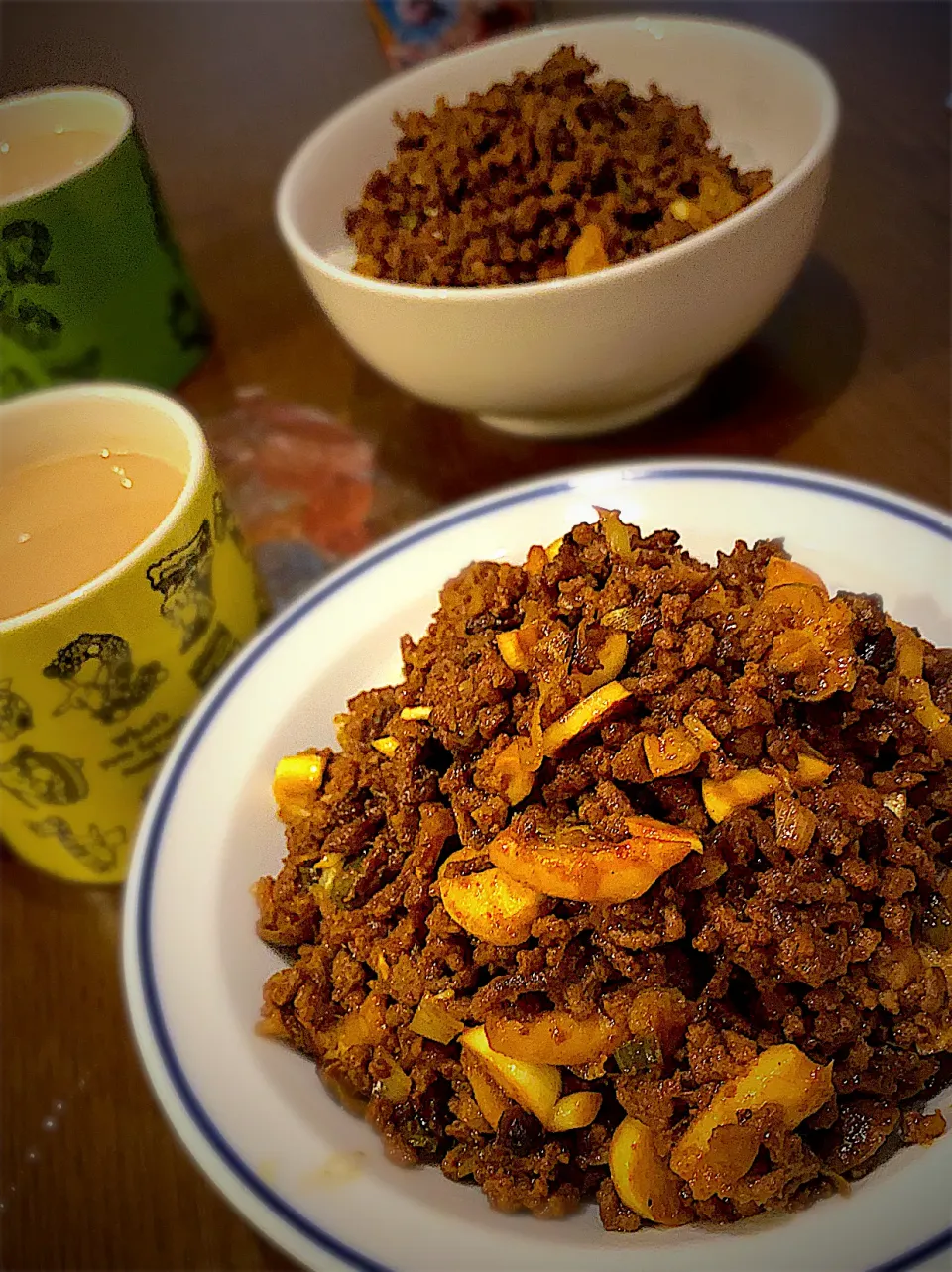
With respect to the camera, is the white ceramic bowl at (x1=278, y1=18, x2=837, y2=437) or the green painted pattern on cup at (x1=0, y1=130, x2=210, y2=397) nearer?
the white ceramic bowl at (x1=278, y1=18, x2=837, y2=437)

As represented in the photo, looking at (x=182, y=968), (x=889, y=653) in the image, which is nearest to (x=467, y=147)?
(x=889, y=653)

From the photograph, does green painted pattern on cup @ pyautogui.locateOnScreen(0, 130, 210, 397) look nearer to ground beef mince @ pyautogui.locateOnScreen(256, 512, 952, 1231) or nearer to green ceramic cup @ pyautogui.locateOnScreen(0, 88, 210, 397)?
green ceramic cup @ pyautogui.locateOnScreen(0, 88, 210, 397)

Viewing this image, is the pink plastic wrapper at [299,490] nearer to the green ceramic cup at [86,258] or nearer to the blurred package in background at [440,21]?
the green ceramic cup at [86,258]

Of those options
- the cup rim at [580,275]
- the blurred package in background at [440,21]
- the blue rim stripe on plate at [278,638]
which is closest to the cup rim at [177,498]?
the blue rim stripe on plate at [278,638]

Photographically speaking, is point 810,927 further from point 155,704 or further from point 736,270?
point 736,270

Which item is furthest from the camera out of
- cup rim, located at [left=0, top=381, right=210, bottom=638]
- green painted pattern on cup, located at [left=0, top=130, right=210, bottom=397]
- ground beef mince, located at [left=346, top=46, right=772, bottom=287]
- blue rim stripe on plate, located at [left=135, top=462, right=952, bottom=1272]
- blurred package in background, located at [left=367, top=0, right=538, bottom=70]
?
blurred package in background, located at [left=367, top=0, right=538, bottom=70]

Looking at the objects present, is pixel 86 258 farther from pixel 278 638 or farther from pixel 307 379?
pixel 278 638

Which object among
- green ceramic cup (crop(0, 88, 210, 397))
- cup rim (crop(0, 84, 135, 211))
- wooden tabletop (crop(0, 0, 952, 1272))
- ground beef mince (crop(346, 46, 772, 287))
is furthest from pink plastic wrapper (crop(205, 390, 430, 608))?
cup rim (crop(0, 84, 135, 211))
